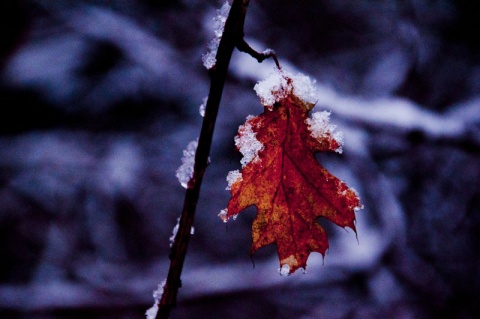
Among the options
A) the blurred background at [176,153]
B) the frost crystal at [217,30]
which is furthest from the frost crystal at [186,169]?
the blurred background at [176,153]

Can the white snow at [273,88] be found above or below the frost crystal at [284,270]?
above

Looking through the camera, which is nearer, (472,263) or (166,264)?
(472,263)

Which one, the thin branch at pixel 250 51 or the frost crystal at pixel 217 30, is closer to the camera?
the thin branch at pixel 250 51

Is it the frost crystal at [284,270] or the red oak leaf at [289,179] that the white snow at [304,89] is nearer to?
the red oak leaf at [289,179]

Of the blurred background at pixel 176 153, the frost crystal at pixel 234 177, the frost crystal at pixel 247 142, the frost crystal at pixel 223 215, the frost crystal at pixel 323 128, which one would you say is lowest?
the frost crystal at pixel 223 215

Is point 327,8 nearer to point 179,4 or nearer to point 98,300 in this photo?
point 179,4

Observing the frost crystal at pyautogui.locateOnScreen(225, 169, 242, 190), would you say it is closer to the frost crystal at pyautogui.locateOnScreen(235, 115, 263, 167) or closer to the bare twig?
the frost crystal at pyautogui.locateOnScreen(235, 115, 263, 167)

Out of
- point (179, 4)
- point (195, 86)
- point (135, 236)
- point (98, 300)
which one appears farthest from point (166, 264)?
point (179, 4)
